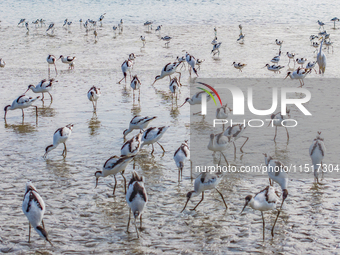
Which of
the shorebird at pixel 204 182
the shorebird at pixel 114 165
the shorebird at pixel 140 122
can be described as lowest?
the shorebird at pixel 204 182

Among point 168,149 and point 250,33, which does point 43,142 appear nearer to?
point 168,149

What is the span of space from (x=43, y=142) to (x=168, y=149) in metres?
2.80

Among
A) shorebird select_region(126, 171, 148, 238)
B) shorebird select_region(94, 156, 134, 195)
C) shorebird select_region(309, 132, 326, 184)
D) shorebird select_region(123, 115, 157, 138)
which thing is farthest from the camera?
shorebird select_region(123, 115, 157, 138)

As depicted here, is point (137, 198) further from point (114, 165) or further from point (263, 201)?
point (263, 201)

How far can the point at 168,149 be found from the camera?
9.54m

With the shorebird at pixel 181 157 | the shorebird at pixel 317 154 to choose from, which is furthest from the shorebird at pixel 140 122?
the shorebird at pixel 317 154

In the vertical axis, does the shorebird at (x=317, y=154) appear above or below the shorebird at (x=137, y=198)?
above

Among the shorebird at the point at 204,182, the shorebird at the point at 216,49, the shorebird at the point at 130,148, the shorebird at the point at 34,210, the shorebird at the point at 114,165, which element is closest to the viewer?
the shorebird at the point at 34,210

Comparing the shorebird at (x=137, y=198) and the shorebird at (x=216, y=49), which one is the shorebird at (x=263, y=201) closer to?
the shorebird at (x=137, y=198)

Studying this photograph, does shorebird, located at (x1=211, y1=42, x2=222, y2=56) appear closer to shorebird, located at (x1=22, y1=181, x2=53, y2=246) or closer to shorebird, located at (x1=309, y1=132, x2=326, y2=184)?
shorebird, located at (x1=309, y1=132, x2=326, y2=184)

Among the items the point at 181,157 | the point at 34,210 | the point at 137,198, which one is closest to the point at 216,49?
the point at 181,157

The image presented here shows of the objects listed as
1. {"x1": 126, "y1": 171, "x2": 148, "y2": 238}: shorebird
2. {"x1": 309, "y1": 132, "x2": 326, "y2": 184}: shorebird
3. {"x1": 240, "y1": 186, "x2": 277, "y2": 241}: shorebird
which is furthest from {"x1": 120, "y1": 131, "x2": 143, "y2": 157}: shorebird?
{"x1": 309, "y1": 132, "x2": 326, "y2": 184}: shorebird

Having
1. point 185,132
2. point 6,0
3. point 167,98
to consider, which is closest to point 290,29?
point 167,98

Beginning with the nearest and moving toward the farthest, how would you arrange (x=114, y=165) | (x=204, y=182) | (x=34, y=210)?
(x=34, y=210) → (x=204, y=182) → (x=114, y=165)
